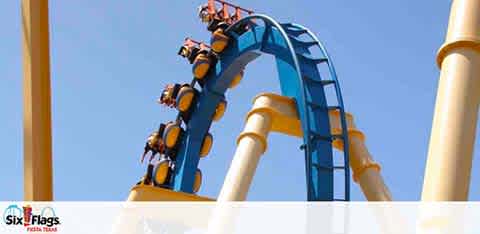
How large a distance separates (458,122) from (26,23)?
4.53 metres

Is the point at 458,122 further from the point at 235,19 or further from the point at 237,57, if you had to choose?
Result: the point at 235,19

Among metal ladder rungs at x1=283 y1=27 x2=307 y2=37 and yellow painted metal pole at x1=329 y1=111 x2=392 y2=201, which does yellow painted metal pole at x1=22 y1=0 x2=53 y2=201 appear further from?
metal ladder rungs at x1=283 y1=27 x2=307 y2=37

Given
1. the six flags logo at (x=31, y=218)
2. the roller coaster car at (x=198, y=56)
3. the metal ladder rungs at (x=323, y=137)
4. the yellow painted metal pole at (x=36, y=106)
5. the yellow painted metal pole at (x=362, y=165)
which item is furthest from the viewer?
the roller coaster car at (x=198, y=56)

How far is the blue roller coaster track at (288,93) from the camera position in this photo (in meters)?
8.55

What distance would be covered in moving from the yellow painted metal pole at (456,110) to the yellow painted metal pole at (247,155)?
5077 mm

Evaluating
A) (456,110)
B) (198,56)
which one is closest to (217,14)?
(198,56)

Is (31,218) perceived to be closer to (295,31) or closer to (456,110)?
(456,110)

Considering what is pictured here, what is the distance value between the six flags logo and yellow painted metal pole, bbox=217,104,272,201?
196 cm

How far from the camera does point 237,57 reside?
10.6 metres

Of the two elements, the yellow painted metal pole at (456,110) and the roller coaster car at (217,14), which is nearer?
the yellow painted metal pole at (456,110)

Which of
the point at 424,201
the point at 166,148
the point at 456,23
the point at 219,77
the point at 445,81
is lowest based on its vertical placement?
the point at 424,201

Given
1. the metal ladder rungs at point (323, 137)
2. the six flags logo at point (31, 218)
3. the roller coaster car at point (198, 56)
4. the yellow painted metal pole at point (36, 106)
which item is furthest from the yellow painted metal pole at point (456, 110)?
the roller coaster car at point (198, 56)

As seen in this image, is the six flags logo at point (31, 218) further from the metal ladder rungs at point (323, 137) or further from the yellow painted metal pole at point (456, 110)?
the yellow painted metal pole at point (456, 110)

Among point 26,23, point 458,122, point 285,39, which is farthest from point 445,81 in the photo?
point 285,39
